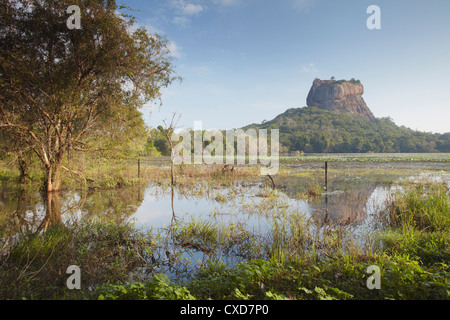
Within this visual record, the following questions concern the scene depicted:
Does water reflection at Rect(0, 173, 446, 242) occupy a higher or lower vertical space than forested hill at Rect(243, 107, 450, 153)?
lower

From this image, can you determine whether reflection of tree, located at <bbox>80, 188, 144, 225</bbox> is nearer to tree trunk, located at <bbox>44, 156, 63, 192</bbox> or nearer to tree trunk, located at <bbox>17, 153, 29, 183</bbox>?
tree trunk, located at <bbox>44, 156, 63, 192</bbox>

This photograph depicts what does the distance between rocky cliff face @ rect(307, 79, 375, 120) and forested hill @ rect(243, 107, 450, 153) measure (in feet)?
135

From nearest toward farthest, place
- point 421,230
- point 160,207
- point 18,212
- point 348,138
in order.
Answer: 1. point 421,230
2. point 18,212
3. point 160,207
4. point 348,138

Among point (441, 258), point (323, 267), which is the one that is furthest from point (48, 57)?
point (441, 258)

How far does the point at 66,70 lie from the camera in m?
9.70

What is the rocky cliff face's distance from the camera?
145 metres

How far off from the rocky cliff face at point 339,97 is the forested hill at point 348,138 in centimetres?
4111

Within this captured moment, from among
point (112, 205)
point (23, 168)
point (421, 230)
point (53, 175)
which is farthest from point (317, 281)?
point (23, 168)

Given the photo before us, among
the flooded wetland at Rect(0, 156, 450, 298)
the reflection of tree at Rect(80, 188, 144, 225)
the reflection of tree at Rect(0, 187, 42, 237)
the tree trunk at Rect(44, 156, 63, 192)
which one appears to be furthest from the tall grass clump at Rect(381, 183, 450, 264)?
the tree trunk at Rect(44, 156, 63, 192)

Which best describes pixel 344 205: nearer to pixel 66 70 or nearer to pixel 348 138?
pixel 66 70

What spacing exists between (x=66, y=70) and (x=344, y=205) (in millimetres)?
13104

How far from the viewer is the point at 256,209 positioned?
9945 mm
